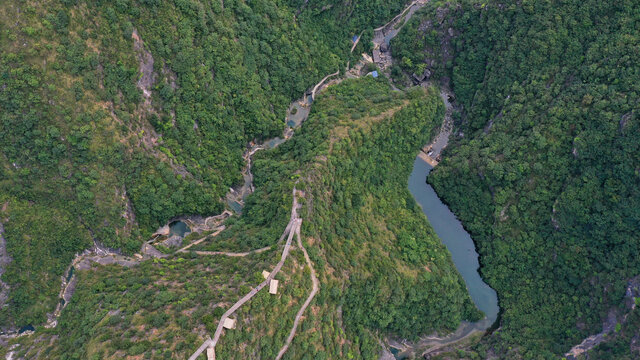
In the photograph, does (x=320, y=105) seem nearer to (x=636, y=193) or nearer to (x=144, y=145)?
(x=144, y=145)

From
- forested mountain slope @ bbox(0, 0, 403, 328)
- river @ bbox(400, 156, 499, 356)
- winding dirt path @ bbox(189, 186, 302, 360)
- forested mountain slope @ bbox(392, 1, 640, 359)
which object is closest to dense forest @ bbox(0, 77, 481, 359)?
winding dirt path @ bbox(189, 186, 302, 360)

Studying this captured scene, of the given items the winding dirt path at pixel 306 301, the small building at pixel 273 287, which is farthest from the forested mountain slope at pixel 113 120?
the small building at pixel 273 287

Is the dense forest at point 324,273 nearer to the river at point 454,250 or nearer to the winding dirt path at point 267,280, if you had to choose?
the winding dirt path at point 267,280

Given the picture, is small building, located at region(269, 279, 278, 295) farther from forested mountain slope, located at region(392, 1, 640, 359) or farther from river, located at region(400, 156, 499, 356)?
forested mountain slope, located at region(392, 1, 640, 359)

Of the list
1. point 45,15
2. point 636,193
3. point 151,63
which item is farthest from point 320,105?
point 636,193

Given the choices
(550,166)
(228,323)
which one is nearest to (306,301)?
(228,323)
